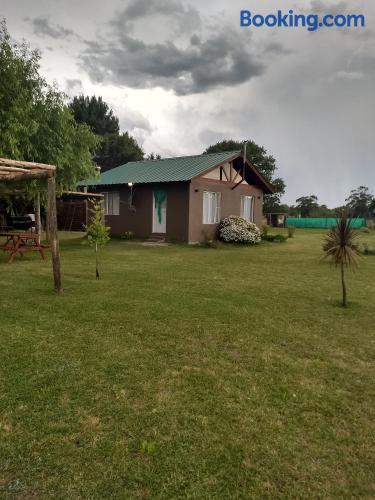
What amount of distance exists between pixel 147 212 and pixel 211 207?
3626mm

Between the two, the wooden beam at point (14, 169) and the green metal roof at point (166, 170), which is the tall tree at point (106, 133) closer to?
the green metal roof at point (166, 170)

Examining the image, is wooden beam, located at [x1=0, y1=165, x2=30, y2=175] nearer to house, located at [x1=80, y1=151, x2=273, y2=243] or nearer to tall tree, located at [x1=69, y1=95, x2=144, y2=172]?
house, located at [x1=80, y1=151, x2=273, y2=243]

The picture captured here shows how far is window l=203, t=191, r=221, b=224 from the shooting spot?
19391 mm

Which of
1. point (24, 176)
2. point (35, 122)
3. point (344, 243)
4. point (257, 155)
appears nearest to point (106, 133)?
point (257, 155)

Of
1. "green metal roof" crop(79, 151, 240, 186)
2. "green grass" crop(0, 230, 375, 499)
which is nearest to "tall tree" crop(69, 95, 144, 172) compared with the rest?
"green metal roof" crop(79, 151, 240, 186)

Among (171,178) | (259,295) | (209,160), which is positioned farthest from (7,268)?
(209,160)

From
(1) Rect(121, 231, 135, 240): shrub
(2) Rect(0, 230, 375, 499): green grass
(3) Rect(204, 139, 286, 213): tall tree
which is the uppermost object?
(3) Rect(204, 139, 286, 213): tall tree

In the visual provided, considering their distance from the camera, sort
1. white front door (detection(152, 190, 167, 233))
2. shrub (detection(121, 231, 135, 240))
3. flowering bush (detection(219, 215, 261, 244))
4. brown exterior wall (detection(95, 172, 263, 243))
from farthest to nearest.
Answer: shrub (detection(121, 231, 135, 240)) < flowering bush (detection(219, 215, 261, 244)) < white front door (detection(152, 190, 167, 233)) < brown exterior wall (detection(95, 172, 263, 243))

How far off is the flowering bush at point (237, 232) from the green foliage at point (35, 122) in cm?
792

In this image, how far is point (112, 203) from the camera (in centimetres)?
2152

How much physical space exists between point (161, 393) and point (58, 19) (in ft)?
44.2

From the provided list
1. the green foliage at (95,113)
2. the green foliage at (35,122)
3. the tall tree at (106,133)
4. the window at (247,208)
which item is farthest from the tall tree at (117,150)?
the green foliage at (35,122)

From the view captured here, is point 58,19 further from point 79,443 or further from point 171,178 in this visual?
point 79,443

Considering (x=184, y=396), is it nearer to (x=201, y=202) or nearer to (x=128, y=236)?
(x=201, y=202)
